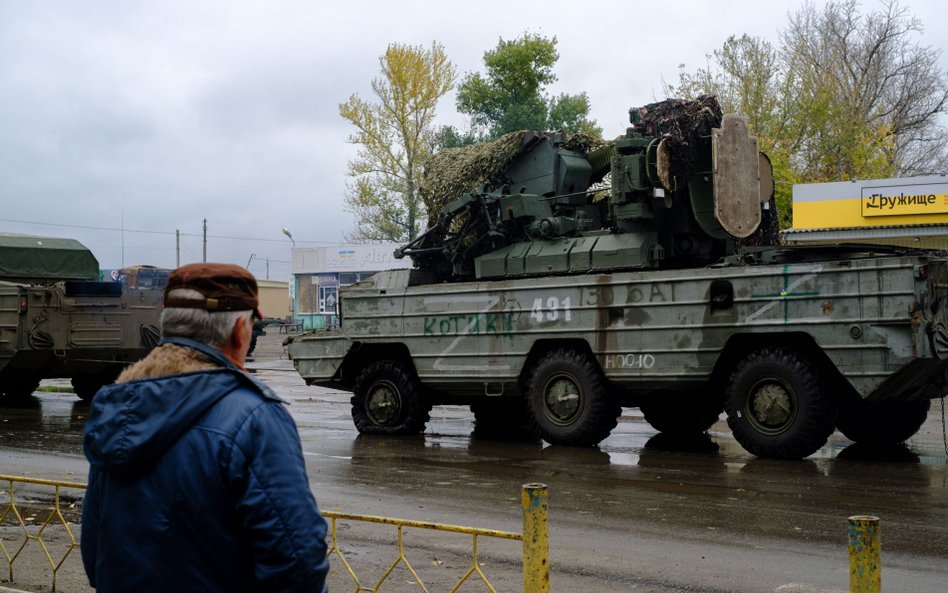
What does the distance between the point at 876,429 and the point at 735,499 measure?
428 centimetres

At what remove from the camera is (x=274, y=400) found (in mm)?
2959

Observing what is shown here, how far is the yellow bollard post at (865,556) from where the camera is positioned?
3.96 metres

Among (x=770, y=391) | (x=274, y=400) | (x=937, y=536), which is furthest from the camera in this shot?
(x=770, y=391)

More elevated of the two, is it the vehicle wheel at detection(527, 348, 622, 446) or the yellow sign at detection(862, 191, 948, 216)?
the yellow sign at detection(862, 191, 948, 216)

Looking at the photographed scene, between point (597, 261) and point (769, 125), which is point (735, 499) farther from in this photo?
point (769, 125)

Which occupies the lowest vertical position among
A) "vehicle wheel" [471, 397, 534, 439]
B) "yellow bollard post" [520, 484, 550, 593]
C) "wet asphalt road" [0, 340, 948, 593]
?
"wet asphalt road" [0, 340, 948, 593]

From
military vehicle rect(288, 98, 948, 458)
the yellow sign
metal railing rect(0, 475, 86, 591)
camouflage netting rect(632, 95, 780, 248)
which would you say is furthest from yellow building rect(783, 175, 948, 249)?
metal railing rect(0, 475, 86, 591)

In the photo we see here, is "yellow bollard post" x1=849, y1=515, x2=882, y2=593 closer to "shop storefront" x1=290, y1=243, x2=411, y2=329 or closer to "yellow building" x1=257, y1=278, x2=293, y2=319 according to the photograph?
"shop storefront" x1=290, y1=243, x2=411, y2=329

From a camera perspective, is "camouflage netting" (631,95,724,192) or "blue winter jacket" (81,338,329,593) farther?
"camouflage netting" (631,95,724,192)

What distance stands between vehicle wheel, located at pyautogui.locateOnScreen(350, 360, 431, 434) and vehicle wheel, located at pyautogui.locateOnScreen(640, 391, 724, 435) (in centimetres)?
276

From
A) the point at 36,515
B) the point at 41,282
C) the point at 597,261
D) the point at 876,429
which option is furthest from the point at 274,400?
the point at 41,282

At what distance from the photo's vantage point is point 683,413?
14.2 meters

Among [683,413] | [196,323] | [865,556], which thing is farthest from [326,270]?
[196,323]

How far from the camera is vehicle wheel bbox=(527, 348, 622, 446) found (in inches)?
497
